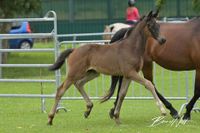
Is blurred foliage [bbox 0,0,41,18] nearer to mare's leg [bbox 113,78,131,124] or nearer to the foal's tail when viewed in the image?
the foal's tail

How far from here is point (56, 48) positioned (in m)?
14.1

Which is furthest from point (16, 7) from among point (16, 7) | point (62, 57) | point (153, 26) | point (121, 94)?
point (153, 26)

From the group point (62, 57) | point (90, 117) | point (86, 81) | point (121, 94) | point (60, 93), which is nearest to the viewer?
point (121, 94)

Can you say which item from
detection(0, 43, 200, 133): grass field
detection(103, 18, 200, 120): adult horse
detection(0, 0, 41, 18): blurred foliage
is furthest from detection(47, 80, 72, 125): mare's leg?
detection(0, 0, 41, 18): blurred foliage

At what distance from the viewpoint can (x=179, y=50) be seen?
41.6 feet

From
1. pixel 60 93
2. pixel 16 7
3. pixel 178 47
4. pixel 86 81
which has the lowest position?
pixel 60 93

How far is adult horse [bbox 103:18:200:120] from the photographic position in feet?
40.9

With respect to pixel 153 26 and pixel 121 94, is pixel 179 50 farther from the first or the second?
pixel 121 94

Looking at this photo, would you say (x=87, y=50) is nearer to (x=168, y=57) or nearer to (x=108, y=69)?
(x=108, y=69)

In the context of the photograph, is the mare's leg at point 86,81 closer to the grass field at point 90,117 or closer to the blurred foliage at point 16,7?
the grass field at point 90,117

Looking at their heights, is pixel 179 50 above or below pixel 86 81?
above

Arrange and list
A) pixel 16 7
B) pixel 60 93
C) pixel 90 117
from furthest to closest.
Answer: pixel 16 7, pixel 90 117, pixel 60 93

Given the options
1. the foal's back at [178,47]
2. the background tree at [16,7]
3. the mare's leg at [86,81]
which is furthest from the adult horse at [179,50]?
the background tree at [16,7]

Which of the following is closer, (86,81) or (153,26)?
(153,26)
